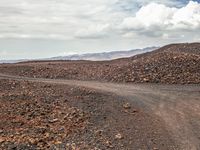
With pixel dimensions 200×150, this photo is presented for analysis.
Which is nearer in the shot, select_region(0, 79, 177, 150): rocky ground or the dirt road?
select_region(0, 79, 177, 150): rocky ground

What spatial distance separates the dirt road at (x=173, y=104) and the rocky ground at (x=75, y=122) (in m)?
0.57

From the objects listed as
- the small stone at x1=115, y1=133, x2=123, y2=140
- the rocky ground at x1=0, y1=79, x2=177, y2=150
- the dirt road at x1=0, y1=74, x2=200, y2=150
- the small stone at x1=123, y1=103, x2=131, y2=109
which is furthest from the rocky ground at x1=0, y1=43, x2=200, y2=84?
the small stone at x1=115, y1=133, x2=123, y2=140

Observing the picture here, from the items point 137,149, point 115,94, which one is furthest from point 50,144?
point 115,94

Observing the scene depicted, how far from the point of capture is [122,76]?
31.8m

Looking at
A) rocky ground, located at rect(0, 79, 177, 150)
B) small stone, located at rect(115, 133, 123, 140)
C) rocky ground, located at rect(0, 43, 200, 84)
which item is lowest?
small stone, located at rect(115, 133, 123, 140)

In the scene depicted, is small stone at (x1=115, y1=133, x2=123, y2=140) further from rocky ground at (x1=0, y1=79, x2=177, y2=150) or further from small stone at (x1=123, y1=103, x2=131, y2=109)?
small stone at (x1=123, y1=103, x2=131, y2=109)

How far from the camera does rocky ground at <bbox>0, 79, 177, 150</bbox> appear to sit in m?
14.8

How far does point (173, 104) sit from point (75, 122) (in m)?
6.51

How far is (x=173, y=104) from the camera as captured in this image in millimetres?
21281

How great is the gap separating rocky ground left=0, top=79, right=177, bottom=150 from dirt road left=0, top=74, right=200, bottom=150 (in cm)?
57

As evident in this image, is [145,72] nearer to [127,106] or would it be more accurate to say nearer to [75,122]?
[127,106]

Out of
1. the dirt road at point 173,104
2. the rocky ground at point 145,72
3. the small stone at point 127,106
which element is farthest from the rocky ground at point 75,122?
the rocky ground at point 145,72

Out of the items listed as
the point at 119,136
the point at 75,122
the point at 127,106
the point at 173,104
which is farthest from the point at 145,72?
the point at 119,136

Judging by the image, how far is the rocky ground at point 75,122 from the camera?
48.6ft
